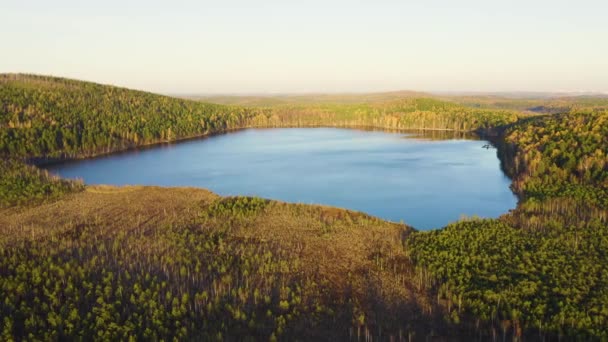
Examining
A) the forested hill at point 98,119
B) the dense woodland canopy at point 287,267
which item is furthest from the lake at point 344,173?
the dense woodland canopy at point 287,267

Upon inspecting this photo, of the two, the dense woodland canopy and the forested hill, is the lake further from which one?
the dense woodland canopy

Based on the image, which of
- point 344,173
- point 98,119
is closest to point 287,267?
point 344,173

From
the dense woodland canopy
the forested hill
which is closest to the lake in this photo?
the forested hill

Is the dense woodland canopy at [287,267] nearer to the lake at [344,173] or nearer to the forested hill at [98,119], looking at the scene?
the lake at [344,173]

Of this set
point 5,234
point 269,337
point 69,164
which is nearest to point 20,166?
point 69,164

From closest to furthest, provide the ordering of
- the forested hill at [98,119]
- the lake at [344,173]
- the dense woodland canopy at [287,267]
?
the dense woodland canopy at [287,267] → the lake at [344,173] → the forested hill at [98,119]

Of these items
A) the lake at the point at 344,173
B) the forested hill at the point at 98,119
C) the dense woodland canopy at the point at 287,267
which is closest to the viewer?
the dense woodland canopy at the point at 287,267

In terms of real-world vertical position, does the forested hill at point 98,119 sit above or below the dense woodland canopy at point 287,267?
above

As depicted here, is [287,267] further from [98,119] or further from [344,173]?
[98,119]
